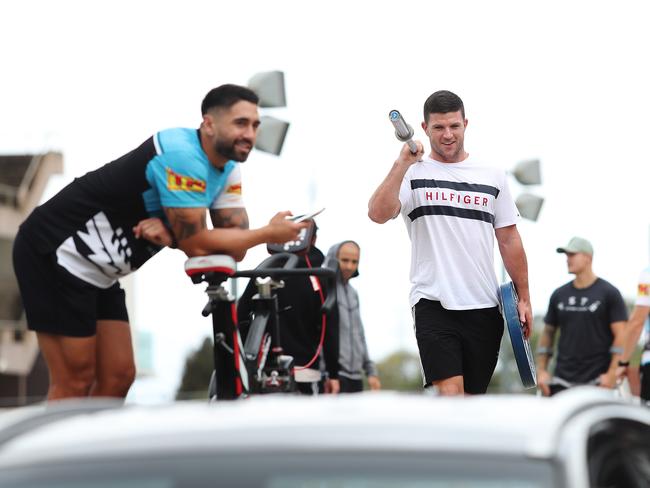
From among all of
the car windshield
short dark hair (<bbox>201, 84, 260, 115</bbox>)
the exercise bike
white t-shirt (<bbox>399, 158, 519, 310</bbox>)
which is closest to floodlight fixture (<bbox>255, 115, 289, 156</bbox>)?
the exercise bike

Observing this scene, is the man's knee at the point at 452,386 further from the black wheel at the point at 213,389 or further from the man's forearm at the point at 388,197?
the black wheel at the point at 213,389

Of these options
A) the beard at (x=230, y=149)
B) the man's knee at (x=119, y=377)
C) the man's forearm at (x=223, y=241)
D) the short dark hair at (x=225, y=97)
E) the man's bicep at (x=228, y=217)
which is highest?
the short dark hair at (x=225, y=97)

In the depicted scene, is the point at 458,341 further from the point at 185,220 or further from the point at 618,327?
the point at 618,327

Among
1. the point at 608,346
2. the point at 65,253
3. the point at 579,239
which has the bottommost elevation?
the point at 608,346

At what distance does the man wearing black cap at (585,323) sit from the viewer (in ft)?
40.6

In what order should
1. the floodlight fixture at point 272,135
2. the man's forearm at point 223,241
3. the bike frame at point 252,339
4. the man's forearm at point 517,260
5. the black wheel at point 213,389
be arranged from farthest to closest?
the floodlight fixture at point 272,135
the man's forearm at point 517,260
the black wheel at point 213,389
the bike frame at point 252,339
the man's forearm at point 223,241

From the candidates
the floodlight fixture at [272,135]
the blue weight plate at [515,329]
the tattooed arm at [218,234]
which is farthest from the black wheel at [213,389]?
the floodlight fixture at [272,135]

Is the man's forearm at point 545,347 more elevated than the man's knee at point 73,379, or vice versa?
the man's knee at point 73,379

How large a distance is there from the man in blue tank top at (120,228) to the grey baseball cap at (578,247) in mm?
7064

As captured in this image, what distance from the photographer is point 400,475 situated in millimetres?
2123

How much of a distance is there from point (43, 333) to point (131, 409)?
3497 mm

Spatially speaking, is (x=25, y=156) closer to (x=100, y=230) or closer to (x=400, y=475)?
(x=100, y=230)

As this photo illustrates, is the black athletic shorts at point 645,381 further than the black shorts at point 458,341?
Yes

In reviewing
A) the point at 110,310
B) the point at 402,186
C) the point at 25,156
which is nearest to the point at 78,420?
the point at 110,310
